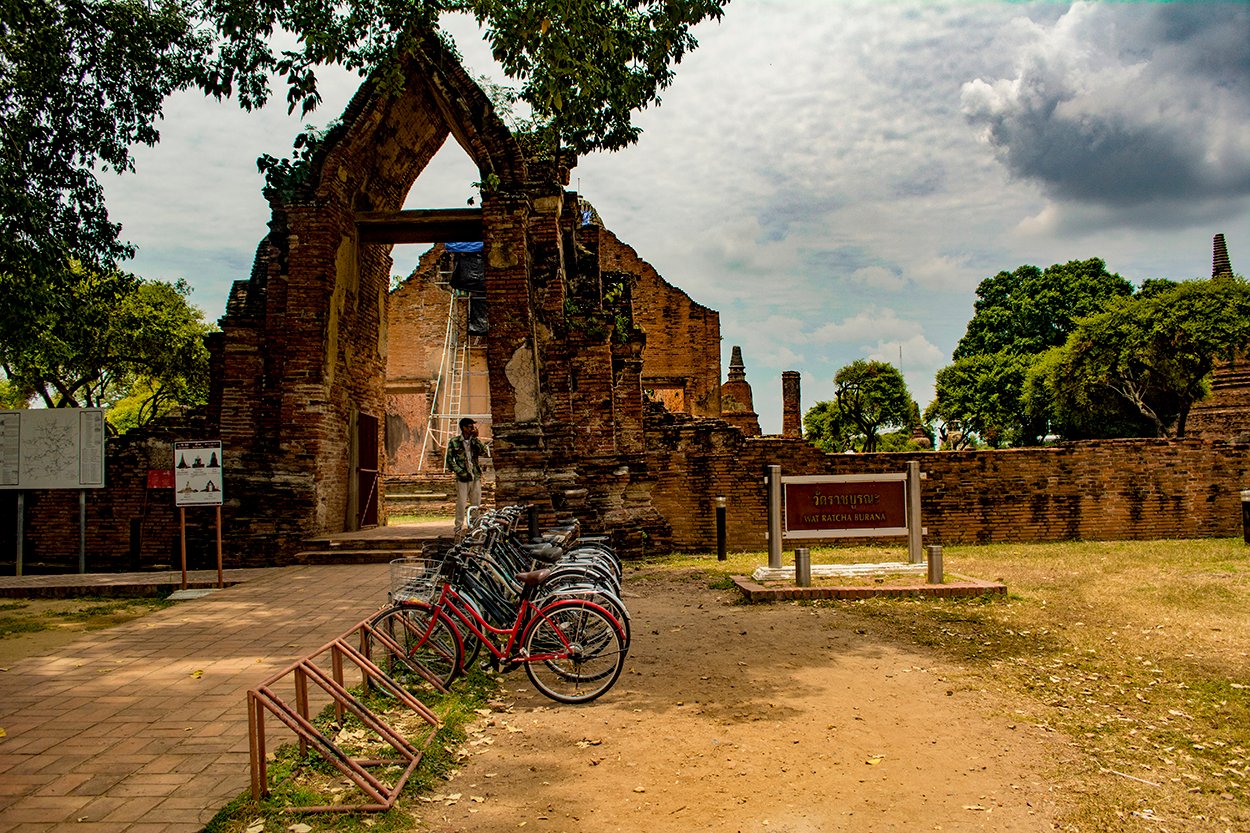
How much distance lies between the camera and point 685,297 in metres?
30.6

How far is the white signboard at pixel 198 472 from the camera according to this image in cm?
1005

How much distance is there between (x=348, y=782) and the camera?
4203 millimetres

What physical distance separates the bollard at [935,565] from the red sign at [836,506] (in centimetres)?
65

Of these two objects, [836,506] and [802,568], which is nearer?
[802,568]

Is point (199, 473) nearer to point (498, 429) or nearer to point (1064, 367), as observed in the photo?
point (498, 429)

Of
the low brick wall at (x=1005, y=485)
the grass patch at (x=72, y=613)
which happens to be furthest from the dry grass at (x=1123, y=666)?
the grass patch at (x=72, y=613)

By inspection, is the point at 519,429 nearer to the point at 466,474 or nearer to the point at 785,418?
the point at 466,474

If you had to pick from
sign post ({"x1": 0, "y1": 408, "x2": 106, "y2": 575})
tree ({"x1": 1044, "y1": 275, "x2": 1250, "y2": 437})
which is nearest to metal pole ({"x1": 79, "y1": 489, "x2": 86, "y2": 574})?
sign post ({"x1": 0, "y1": 408, "x2": 106, "y2": 575})

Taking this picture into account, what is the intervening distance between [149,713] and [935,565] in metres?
7.52

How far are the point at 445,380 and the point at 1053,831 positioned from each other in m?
27.5

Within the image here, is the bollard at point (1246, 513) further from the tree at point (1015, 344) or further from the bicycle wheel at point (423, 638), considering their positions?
the tree at point (1015, 344)

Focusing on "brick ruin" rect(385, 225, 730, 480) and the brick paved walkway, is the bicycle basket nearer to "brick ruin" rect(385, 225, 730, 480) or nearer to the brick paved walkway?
the brick paved walkway

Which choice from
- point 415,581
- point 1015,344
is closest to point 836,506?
point 415,581

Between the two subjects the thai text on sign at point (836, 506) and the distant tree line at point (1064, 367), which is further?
the distant tree line at point (1064, 367)
